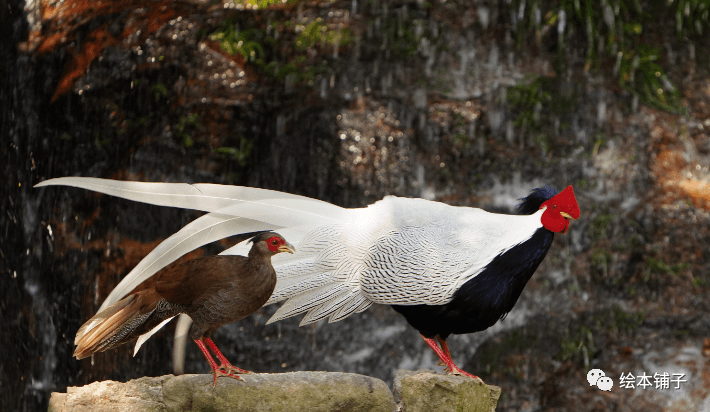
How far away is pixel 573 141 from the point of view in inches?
167

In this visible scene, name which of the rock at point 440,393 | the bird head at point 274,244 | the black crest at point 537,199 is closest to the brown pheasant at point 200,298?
the bird head at point 274,244

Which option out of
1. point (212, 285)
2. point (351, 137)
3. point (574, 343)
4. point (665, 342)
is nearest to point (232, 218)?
point (212, 285)

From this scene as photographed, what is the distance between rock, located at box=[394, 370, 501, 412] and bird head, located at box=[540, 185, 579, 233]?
2.00ft

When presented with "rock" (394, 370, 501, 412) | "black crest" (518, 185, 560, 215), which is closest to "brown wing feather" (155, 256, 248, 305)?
"rock" (394, 370, 501, 412)

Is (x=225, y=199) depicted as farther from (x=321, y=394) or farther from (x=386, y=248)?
(x=321, y=394)

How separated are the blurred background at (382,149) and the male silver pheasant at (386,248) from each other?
6.37 ft

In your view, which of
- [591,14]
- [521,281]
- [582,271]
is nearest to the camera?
[521,281]

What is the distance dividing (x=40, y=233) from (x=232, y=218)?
98.2 inches

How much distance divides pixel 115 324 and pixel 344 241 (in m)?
0.78

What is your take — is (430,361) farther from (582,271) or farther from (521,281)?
(521,281)

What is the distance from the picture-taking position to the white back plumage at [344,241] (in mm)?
2023

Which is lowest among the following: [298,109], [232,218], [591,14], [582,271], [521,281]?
[582,271]

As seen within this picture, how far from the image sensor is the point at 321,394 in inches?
83.4

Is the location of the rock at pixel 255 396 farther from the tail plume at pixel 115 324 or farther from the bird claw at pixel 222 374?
the tail plume at pixel 115 324
